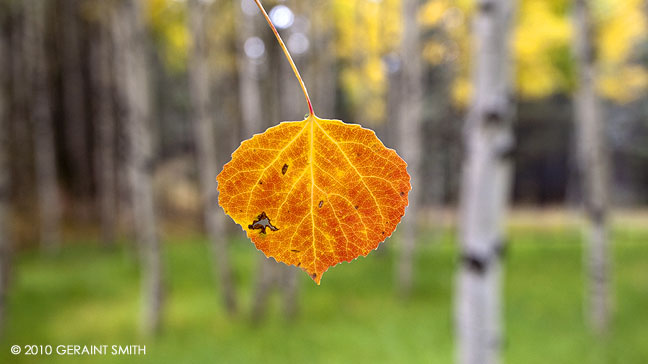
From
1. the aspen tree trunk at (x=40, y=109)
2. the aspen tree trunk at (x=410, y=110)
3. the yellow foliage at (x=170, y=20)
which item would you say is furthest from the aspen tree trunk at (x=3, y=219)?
the yellow foliage at (x=170, y=20)

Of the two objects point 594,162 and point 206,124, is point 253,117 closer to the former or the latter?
point 206,124

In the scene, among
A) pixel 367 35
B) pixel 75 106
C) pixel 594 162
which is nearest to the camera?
pixel 594 162

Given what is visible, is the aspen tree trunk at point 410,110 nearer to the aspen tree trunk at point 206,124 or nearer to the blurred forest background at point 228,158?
the blurred forest background at point 228,158

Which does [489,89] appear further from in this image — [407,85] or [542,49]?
[542,49]

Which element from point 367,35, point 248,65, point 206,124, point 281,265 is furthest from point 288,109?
point 367,35

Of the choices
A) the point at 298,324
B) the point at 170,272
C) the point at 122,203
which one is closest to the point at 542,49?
the point at 298,324

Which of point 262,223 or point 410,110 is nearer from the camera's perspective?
point 262,223

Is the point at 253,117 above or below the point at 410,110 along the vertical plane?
above

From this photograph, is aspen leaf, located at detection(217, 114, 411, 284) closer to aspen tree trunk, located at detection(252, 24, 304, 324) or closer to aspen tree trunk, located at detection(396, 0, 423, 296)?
aspen tree trunk, located at detection(252, 24, 304, 324)
